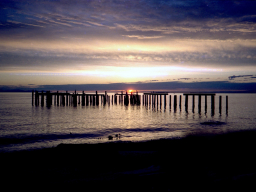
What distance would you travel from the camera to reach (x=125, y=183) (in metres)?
4.93

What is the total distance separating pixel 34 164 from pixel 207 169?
232 inches

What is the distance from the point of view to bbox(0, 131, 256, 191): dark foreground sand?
4758 mm

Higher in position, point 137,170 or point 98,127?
point 137,170

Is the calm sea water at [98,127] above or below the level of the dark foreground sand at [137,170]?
below

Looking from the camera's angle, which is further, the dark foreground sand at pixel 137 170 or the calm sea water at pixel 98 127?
the calm sea water at pixel 98 127

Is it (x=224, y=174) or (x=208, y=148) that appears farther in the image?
(x=208, y=148)

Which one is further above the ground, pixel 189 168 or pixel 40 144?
pixel 189 168

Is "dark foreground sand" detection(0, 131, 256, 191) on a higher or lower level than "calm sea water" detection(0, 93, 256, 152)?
higher

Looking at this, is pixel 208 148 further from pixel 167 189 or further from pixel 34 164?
pixel 34 164

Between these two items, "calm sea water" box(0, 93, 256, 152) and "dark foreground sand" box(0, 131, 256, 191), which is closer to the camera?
"dark foreground sand" box(0, 131, 256, 191)

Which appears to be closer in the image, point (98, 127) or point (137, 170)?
point (137, 170)

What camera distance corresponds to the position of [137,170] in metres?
5.82

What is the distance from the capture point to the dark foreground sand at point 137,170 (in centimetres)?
476

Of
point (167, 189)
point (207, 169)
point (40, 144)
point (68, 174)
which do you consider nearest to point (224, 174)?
point (207, 169)
